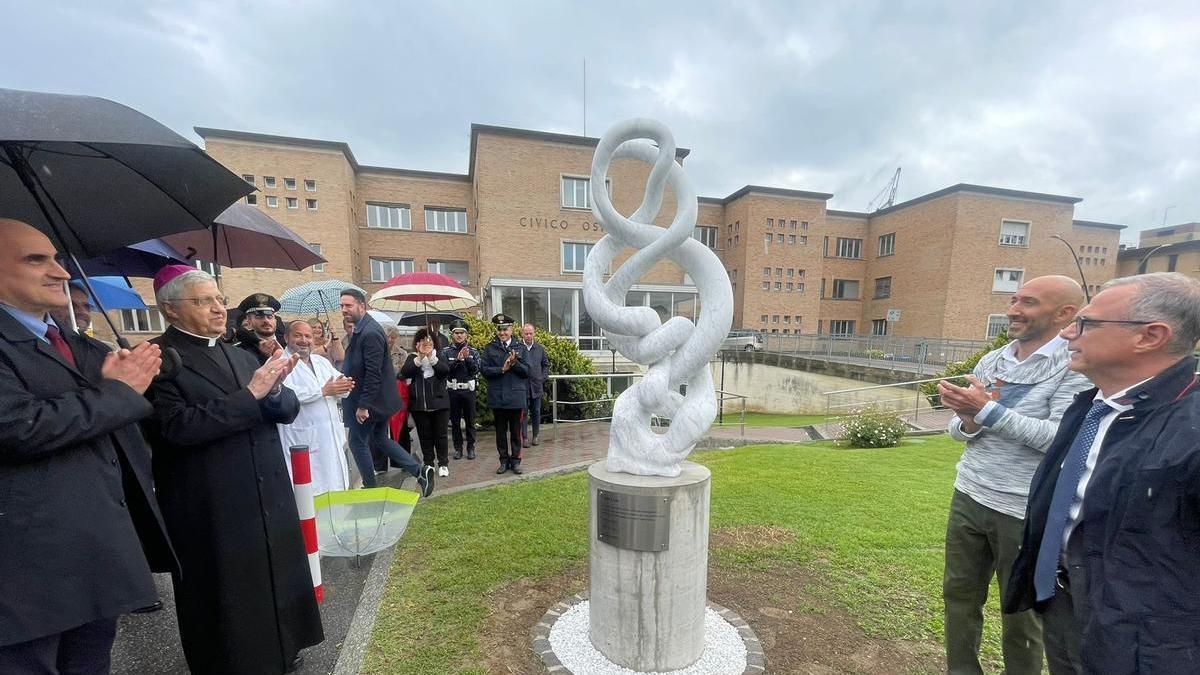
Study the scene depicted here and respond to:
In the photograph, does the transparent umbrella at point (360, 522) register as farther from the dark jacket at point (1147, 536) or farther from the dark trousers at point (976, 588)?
the dark jacket at point (1147, 536)

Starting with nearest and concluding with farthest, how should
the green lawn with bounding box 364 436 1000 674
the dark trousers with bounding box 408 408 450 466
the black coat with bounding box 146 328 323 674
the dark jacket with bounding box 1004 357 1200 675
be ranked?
the dark jacket with bounding box 1004 357 1200 675 < the black coat with bounding box 146 328 323 674 < the green lawn with bounding box 364 436 1000 674 < the dark trousers with bounding box 408 408 450 466

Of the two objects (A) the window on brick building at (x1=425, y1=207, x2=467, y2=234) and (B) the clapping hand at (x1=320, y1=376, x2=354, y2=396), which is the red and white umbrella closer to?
(B) the clapping hand at (x1=320, y1=376, x2=354, y2=396)

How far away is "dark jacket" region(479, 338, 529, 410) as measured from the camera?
5.89 meters

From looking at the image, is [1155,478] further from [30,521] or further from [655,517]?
[30,521]

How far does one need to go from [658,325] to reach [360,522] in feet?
7.77

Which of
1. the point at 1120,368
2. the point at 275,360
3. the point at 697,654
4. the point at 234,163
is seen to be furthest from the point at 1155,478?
the point at 234,163

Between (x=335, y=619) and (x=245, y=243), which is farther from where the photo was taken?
(x=245, y=243)

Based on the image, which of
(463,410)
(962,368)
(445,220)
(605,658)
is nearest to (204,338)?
(605,658)

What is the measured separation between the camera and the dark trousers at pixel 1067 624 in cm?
150

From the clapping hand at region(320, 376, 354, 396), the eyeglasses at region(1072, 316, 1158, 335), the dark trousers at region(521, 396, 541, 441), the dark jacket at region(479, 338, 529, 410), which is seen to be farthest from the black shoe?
the eyeglasses at region(1072, 316, 1158, 335)

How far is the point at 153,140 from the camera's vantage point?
1595 mm

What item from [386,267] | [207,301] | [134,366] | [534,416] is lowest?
[534,416]

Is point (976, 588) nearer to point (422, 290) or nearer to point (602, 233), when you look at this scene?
point (422, 290)

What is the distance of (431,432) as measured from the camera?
5750 mm
